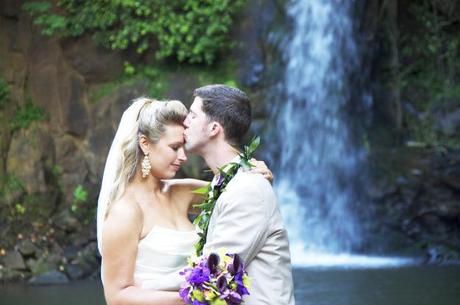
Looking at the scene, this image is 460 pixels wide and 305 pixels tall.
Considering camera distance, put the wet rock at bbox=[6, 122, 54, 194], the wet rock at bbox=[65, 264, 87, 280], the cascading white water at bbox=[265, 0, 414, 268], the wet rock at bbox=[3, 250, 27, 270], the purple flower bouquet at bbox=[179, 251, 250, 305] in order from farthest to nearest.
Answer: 1. the wet rock at bbox=[6, 122, 54, 194]
2. the cascading white water at bbox=[265, 0, 414, 268]
3. the wet rock at bbox=[3, 250, 27, 270]
4. the wet rock at bbox=[65, 264, 87, 280]
5. the purple flower bouquet at bbox=[179, 251, 250, 305]

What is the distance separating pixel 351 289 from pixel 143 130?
586cm

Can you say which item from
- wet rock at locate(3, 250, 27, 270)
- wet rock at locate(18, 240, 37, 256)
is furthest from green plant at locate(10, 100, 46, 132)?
wet rock at locate(3, 250, 27, 270)

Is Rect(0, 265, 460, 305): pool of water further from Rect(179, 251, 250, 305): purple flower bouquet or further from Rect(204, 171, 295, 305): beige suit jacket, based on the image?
Rect(179, 251, 250, 305): purple flower bouquet


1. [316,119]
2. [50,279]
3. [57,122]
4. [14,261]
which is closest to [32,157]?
[57,122]

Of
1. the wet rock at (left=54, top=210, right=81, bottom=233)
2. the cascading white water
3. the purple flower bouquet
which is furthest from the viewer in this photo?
the cascading white water

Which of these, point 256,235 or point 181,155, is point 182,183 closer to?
point 181,155

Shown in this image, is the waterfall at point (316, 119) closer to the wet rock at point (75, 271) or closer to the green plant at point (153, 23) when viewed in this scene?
the green plant at point (153, 23)

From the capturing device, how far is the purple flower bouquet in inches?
132

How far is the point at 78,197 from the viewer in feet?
41.7

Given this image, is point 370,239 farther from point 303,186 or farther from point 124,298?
point 124,298

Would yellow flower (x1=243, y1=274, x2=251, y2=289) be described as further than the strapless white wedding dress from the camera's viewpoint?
No

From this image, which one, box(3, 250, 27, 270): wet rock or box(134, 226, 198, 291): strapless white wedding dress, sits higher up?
box(134, 226, 198, 291): strapless white wedding dress

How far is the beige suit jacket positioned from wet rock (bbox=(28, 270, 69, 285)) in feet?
26.1

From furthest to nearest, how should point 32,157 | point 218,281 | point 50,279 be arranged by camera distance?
point 32,157, point 50,279, point 218,281
